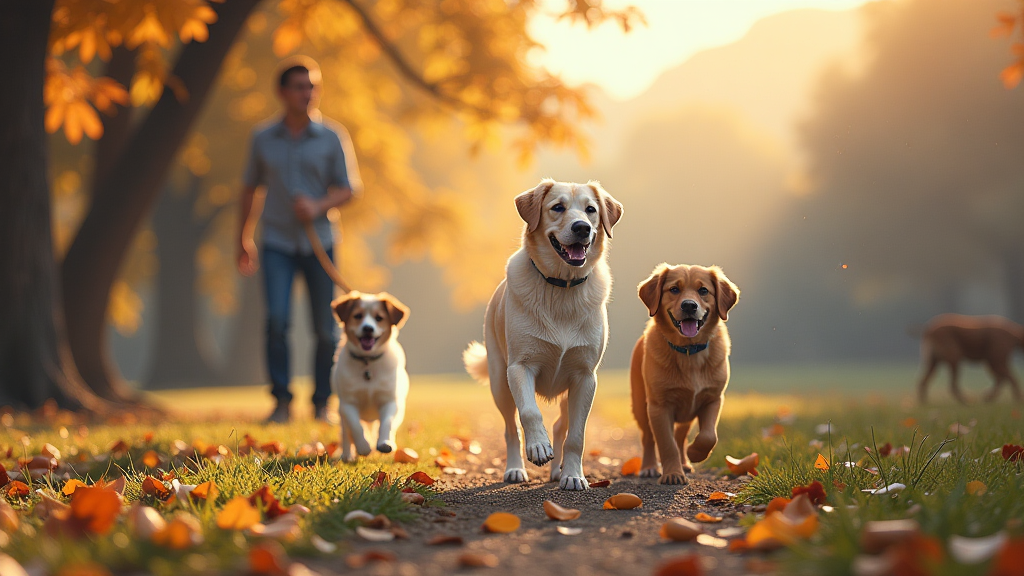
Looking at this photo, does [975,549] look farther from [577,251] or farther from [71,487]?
[71,487]

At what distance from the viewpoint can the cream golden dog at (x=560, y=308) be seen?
4.00 meters

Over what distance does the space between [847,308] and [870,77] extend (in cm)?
1142

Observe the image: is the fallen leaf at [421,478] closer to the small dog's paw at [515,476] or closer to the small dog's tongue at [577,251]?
the small dog's paw at [515,476]

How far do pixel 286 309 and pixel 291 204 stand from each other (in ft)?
2.95

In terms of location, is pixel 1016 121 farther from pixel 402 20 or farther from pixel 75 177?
pixel 75 177

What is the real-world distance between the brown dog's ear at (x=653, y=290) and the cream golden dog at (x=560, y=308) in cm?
28

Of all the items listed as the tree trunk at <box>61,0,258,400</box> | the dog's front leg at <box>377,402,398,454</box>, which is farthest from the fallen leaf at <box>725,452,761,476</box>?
the tree trunk at <box>61,0,258,400</box>

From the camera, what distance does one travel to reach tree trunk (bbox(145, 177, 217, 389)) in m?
22.7

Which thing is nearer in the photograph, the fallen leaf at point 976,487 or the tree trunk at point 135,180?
the fallen leaf at point 976,487

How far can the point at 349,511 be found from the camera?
291 centimetres

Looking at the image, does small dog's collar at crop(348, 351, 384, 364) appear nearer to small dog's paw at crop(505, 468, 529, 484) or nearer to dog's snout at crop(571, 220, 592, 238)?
small dog's paw at crop(505, 468, 529, 484)

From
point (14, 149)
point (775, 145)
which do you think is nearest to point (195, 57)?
point (14, 149)

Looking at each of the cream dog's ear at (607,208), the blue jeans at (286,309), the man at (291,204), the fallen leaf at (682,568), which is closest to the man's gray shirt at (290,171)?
the man at (291,204)

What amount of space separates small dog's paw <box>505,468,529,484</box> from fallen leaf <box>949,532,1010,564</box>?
2410 mm
